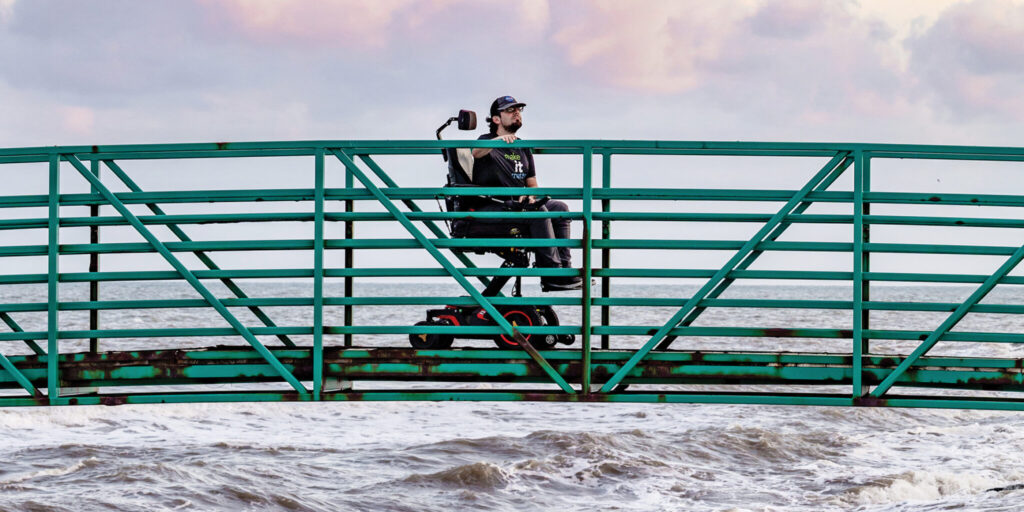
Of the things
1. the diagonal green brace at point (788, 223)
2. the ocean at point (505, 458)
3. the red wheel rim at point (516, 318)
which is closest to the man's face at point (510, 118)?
the red wheel rim at point (516, 318)

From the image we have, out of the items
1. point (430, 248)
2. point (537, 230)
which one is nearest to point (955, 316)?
point (537, 230)

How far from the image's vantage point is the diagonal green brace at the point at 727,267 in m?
6.97

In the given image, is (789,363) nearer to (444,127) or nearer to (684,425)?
(444,127)

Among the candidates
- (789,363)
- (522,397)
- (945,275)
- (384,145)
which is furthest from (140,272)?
(945,275)

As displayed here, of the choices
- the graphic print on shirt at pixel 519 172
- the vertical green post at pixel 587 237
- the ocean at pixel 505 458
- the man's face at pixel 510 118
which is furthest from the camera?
the ocean at pixel 505 458

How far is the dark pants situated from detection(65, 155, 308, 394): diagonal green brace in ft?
5.31

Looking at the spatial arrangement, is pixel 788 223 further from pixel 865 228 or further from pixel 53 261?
pixel 53 261

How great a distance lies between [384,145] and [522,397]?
190 cm

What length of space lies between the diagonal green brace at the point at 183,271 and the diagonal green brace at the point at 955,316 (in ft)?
12.8

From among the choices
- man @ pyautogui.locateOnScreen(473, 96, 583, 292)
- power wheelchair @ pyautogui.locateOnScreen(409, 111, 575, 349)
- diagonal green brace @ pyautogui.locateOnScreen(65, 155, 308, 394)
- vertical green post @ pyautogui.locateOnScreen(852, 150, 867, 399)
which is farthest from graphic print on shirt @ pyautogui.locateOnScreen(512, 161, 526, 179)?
vertical green post @ pyautogui.locateOnScreen(852, 150, 867, 399)

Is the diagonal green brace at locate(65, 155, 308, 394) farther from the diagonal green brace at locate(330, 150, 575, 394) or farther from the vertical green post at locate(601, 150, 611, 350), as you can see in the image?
the vertical green post at locate(601, 150, 611, 350)

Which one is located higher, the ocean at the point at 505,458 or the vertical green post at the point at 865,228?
the vertical green post at the point at 865,228

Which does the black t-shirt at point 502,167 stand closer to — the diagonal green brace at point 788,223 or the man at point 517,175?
the man at point 517,175

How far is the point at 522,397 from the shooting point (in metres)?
7.18
